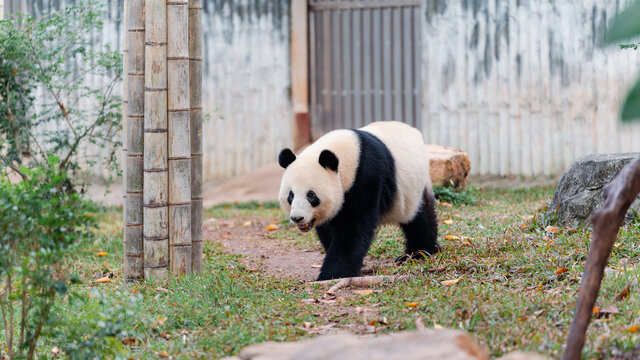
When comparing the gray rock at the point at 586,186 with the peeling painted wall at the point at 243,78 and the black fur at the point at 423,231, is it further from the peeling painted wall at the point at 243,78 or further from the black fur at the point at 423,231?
the peeling painted wall at the point at 243,78

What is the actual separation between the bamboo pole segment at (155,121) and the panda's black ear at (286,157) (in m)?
0.79

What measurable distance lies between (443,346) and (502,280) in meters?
2.00

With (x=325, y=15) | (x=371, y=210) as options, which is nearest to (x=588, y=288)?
(x=371, y=210)

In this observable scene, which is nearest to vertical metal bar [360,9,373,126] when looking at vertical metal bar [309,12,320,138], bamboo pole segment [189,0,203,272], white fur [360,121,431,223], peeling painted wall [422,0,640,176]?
vertical metal bar [309,12,320,138]

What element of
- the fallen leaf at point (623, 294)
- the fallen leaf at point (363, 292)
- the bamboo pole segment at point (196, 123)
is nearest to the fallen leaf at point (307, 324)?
the fallen leaf at point (363, 292)

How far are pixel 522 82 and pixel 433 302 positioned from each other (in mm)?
7006

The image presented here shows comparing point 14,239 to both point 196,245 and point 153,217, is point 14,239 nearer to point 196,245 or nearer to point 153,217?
point 153,217

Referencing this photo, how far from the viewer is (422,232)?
5.93 metres

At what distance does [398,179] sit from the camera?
5.64 metres

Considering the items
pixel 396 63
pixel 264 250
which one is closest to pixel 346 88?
pixel 396 63

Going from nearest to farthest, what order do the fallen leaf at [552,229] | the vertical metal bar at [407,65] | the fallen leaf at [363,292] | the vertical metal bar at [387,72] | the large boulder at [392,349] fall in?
the large boulder at [392,349] → the fallen leaf at [363,292] → the fallen leaf at [552,229] → the vertical metal bar at [407,65] → the vertical metal bar at [387,72]

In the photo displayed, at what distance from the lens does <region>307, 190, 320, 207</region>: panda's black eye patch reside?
16.8 feet

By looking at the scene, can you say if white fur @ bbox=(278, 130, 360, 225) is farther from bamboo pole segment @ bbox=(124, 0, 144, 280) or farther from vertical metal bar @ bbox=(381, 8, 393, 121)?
vertical metal bar @ bbox=(381, 8, 393, 121)

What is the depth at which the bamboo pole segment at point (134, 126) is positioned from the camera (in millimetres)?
5366
